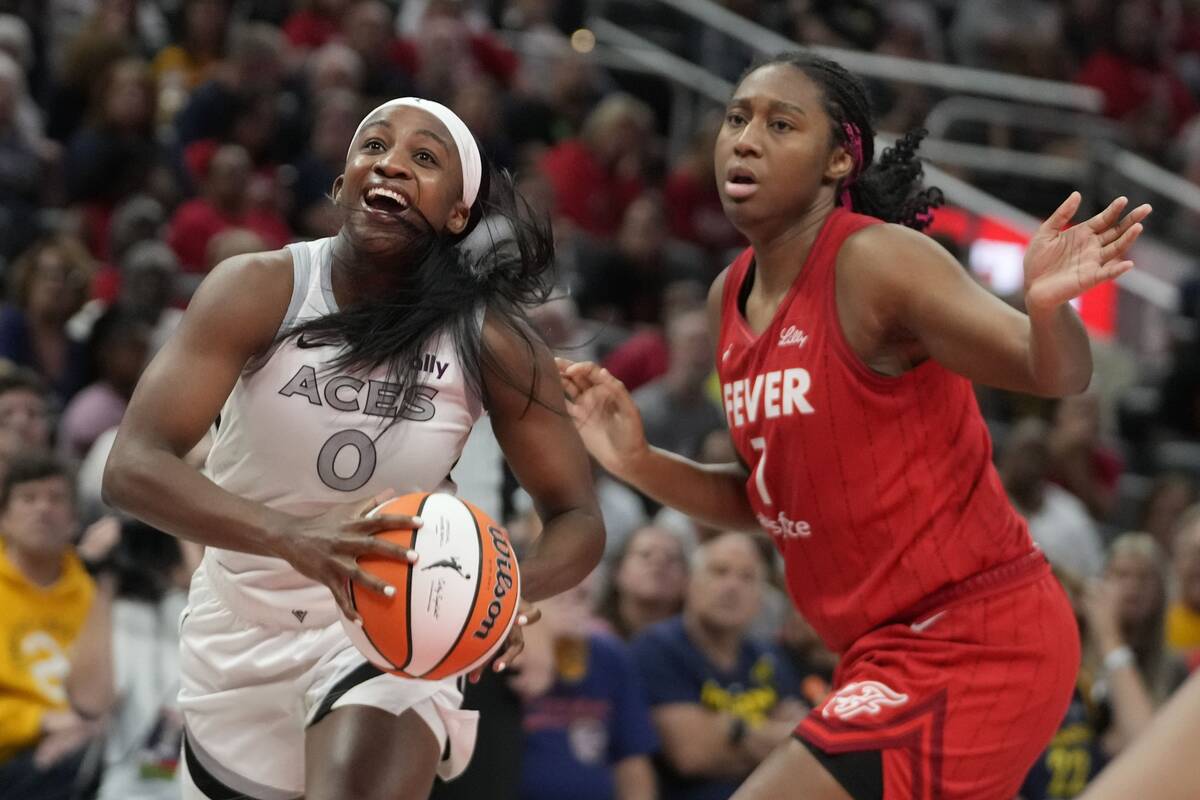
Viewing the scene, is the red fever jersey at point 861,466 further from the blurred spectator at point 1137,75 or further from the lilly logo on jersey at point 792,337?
the blurred spectator at point 1137,75

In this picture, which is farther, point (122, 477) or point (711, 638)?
point (711, 638)

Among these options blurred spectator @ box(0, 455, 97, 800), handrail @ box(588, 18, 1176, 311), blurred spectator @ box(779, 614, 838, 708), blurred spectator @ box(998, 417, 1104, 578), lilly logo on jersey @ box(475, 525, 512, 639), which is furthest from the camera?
handrail @ box(588, 18, 1176, 311)

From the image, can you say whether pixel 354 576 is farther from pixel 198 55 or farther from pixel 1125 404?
pixel 1125 404

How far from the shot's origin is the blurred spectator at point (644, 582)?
673 centimetres

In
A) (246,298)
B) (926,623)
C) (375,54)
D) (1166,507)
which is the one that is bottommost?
(1166,507)

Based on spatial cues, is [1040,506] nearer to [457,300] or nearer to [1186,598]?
[1186,598]

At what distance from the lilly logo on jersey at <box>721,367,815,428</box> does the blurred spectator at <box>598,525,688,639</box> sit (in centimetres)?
279

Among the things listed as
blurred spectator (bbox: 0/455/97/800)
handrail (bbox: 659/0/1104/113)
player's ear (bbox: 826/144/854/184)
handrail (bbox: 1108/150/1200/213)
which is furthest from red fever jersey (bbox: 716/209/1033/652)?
handrail (bbox: 659/0/1104/113)

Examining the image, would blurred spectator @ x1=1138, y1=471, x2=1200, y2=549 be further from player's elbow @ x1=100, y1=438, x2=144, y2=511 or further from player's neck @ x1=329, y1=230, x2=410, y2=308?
player's elbow @ x1=100, y1=438, x2=144, y2=511

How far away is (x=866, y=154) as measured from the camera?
4.12 meters

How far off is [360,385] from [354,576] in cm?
60

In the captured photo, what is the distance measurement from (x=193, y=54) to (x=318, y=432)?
21.9ft

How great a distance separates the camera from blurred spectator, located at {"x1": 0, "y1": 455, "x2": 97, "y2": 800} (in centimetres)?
538

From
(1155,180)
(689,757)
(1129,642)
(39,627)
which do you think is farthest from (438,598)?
(1155,180)
